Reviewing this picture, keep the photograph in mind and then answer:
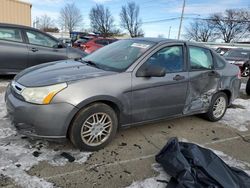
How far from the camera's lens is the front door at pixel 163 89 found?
3.90m

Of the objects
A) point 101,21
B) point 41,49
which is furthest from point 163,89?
point 101,21

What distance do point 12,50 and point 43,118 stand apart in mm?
4696

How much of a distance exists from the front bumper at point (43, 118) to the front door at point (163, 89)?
0.99m

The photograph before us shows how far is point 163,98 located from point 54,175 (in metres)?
1.93

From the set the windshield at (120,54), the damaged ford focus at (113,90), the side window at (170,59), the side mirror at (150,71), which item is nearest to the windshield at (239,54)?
the damaged ford focus at (113,90)

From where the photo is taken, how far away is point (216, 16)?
58.2 metres

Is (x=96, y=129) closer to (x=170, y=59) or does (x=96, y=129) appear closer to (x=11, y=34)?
(x=170, y=59)

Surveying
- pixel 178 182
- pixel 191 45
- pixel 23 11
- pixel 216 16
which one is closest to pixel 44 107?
pixel 178 182

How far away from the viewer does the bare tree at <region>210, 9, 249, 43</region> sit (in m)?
57.3

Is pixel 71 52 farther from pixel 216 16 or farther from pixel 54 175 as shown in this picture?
pixel 216 16

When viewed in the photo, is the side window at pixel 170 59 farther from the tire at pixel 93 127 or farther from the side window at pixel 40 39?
the side window at pixel 40 39

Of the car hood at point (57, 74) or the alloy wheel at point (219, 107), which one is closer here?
the car hood at point (57, 74)

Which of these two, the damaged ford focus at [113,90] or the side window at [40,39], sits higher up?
the side window at [40,39]

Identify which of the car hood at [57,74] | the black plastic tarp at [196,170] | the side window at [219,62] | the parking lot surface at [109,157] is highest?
the side window at [219,62]
